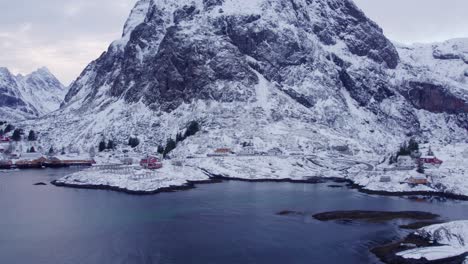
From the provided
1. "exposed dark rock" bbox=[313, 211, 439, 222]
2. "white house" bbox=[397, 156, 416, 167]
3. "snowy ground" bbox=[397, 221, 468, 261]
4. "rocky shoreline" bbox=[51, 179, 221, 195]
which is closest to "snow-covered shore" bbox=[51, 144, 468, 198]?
"rocky shoreline" bbox=[51, 179, 221, 195]

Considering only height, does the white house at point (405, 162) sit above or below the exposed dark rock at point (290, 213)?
above

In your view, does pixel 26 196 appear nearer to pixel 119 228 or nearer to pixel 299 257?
pixel 119 228

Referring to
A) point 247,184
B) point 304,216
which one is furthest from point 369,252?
point 247,184

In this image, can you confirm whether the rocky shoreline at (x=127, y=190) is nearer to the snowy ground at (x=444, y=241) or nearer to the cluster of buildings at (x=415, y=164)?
the cluster of buildings at (x=415, y=164)

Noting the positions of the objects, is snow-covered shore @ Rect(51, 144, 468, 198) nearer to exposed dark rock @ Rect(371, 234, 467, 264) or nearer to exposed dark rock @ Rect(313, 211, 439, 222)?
exposed dark rock @ Rect(313, 211, 439, 222)

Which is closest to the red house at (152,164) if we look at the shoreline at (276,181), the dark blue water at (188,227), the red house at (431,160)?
the shoreline at (276,181)
